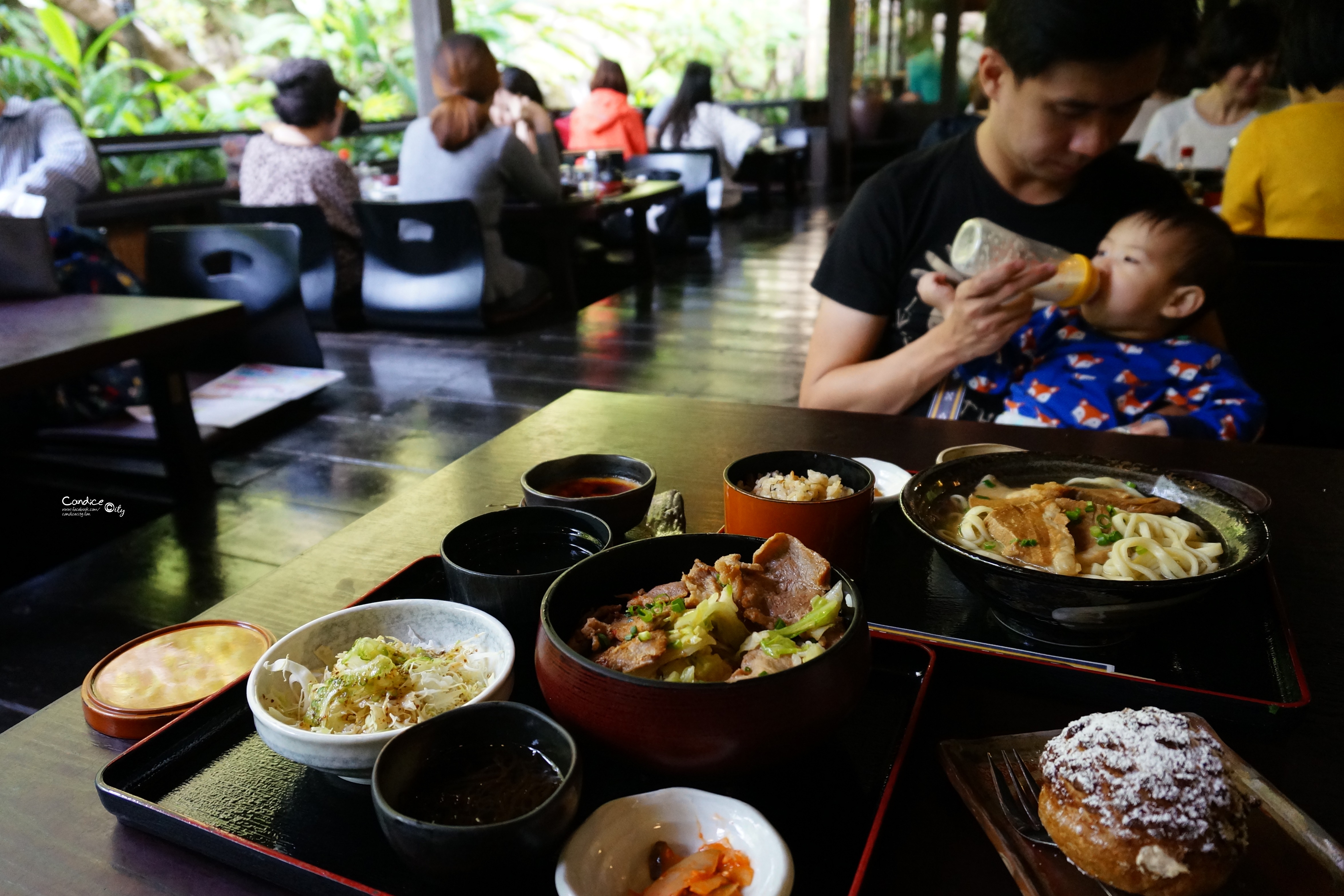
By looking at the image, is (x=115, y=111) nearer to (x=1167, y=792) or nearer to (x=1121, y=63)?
(x=1121, y=63)

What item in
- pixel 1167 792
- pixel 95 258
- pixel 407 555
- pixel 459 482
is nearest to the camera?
pixel 1167 792

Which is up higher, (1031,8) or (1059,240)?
(1031,8)

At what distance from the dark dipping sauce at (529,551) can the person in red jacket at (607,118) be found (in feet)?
20.4

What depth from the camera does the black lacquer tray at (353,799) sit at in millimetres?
579

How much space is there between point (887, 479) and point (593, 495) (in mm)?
400

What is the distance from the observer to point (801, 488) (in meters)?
0.93

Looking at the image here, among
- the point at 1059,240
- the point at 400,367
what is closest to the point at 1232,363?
the point at 1059,240

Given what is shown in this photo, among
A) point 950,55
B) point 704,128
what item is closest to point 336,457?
point 704,128

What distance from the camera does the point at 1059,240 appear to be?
1.76 m

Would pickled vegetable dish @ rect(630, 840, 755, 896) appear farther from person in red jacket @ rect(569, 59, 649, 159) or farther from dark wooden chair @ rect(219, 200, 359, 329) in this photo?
person in red jacket @ rect(569, 59, 649, 159)

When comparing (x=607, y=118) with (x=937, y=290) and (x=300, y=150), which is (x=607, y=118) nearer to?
(x=300, y=150)

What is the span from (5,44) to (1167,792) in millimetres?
6691

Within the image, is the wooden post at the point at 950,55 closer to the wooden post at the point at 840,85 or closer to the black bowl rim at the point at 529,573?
the wooden post at the point at 840,85

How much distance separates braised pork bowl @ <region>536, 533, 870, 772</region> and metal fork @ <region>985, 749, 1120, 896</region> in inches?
4.9
